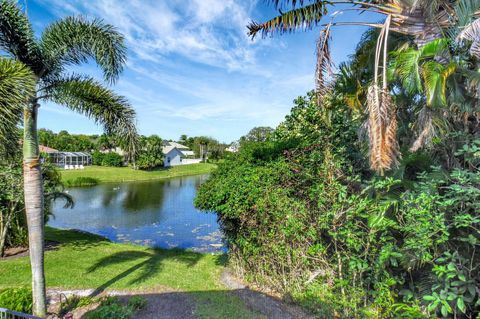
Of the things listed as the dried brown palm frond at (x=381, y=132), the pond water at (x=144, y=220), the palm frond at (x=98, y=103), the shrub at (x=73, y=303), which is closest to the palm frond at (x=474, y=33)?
the dried brown palm frond at (x=381, y=132)

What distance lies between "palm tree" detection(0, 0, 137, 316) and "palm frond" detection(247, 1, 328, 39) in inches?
111

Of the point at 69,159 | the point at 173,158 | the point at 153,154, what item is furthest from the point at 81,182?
the point at 173,158

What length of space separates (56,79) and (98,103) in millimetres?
1016

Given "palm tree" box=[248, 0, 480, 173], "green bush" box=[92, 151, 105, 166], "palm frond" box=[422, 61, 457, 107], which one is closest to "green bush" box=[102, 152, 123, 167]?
"green bush" box=[92, 151, 105, 166]

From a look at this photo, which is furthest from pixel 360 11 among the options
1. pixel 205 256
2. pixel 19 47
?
pixel 205 256

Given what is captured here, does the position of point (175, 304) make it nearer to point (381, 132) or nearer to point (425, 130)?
point (381, 132)

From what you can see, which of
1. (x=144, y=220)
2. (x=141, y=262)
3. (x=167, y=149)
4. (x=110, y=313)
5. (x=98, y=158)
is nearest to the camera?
(x=110, y=313)

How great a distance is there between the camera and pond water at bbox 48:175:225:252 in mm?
13417

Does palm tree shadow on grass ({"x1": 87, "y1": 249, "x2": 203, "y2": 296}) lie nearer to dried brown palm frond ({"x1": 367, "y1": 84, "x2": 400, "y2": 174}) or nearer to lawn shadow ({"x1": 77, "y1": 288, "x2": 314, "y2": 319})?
lawn shadow ({"x1": 77, "y1": 288, "x2": 314, "y2": 319})

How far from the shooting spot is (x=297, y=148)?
19.7 feet

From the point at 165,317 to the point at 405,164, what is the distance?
193 inches

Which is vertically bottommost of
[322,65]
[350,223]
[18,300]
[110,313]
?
[110,313]

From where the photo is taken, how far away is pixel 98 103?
504 centimetres

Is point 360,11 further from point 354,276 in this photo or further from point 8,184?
point 8,184
